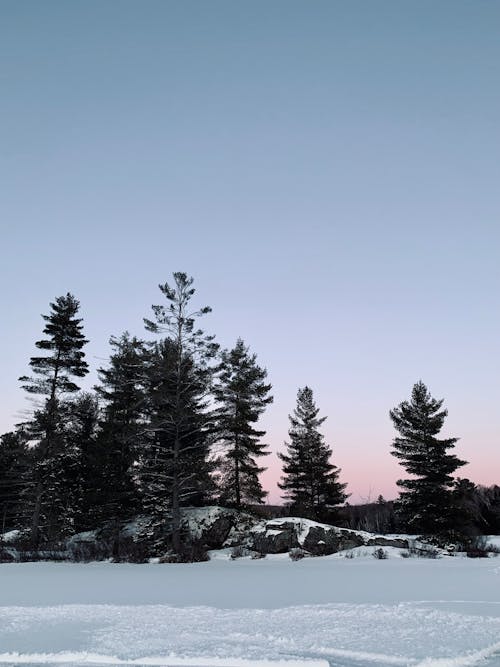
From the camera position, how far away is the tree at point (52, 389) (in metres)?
26.4

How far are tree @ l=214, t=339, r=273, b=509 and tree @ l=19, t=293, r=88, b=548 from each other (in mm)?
8722

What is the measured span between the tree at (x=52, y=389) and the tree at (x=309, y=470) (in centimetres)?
1536

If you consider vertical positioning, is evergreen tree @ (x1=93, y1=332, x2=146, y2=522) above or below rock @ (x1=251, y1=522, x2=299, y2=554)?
above

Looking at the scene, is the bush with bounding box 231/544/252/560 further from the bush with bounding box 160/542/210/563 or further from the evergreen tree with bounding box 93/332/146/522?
the evergreen tree with bounding box 93/332/146/522

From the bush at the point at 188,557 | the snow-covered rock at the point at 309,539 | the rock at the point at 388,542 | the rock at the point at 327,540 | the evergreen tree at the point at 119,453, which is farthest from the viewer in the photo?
the evergreen tree at the point at 119,453

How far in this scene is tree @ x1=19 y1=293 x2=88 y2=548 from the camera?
26422 millimetres

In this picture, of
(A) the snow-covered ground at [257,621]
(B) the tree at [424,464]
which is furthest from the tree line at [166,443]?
(A) the snow-covered ground at [257,621]

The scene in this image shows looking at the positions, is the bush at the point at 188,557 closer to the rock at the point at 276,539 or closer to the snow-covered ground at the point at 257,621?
the rock at the point at 276,539

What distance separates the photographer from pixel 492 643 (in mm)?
5797

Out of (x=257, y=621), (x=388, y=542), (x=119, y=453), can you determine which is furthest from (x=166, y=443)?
(x=257, y=621)

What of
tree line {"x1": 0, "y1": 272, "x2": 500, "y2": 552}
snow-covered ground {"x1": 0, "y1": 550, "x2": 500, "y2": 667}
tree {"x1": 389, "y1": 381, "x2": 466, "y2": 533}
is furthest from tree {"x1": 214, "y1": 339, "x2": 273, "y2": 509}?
snow-covered ground {"x1": 0, "y1": 550, "x2": 500, "y2": 667}

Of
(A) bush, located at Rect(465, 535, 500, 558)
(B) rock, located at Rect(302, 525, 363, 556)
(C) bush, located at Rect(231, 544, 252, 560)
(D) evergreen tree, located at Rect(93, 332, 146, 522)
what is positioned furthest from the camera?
(D) evergreen tree, located at Rect(93, 332, 146, 522)

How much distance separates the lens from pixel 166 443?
26.6 meters

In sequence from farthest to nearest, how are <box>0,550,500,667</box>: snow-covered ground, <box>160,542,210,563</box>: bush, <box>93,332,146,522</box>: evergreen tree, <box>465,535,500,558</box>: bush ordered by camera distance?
<box>93,332,146,522</box>: evergreen tree, <box>465,535,500,558</box>: bush, <box>160,542,210,563</box>: bush, <box>0,550,500,667</box>: snow-covered ground
